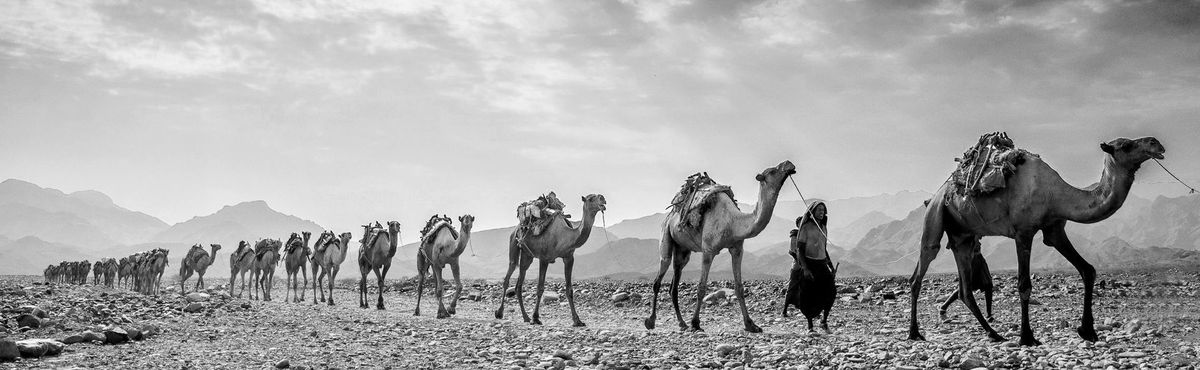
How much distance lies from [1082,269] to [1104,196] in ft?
3.50

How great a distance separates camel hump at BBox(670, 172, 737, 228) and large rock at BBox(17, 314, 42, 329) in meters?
11.6

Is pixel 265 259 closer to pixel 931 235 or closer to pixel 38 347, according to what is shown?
pixel 38 347

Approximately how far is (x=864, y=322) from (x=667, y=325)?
391 centimetres

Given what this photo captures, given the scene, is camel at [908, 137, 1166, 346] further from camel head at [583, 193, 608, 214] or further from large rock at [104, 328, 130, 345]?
large rock at [104, 328, 130, 345]

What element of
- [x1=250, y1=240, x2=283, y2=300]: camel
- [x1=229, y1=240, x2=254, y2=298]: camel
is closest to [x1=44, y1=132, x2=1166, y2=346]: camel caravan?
[x1=250, y1=240, x2=283, y2=300]: camel

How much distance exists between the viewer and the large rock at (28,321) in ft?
43.4

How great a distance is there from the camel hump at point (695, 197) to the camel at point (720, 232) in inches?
2.4

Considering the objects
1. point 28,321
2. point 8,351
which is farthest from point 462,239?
point 8,351

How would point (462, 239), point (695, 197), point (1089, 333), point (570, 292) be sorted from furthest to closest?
point (462, 239) < point (570, 292) < point (695, 197) < point (1089, 333)

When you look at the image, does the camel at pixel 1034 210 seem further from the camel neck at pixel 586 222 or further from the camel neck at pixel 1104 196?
the camel neck at pixel 586 222

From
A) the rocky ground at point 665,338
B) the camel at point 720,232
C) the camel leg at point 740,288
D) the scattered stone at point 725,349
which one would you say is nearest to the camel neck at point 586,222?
the camel at point 720,232

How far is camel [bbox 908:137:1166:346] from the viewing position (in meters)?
8.95

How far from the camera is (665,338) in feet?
38.7

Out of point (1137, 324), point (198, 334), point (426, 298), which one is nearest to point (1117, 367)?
point (1137, 324)
